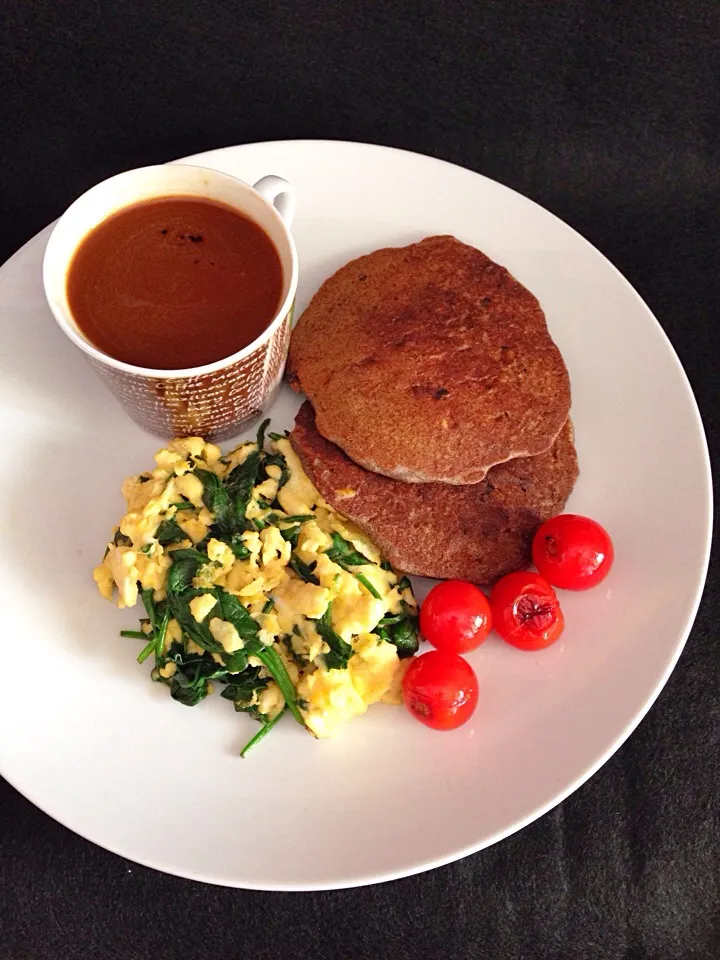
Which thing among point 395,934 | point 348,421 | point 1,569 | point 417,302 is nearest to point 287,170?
point 417,302

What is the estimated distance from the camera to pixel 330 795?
2080 millimetres

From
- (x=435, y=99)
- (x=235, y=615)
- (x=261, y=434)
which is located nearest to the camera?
(x=235, y=615)

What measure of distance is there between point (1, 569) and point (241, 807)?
842 millimetres

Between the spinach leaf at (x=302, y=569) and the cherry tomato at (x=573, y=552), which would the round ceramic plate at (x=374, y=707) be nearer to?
the cherry tomato at (x=573, y=552)

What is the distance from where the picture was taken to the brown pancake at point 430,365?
220 centimetres

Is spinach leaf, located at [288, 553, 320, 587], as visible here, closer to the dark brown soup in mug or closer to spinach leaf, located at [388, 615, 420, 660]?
spinach leaf, located at [388, 615, 420, 660]

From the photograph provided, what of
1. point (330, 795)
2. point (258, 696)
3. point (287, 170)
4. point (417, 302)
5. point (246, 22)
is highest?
point (246, 22)

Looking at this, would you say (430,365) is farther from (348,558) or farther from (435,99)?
(435,99)

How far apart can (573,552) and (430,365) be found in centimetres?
59

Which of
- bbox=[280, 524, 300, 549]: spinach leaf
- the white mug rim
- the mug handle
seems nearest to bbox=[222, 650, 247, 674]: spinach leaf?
bbox=[280, 524, 300, 549]: spinach leaf

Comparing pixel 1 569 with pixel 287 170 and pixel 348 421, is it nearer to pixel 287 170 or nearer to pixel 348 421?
pixel 348 421

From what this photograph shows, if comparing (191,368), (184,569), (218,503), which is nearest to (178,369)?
(191,368)

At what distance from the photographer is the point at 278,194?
7.22ft

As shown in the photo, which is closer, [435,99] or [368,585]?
[368,585]
